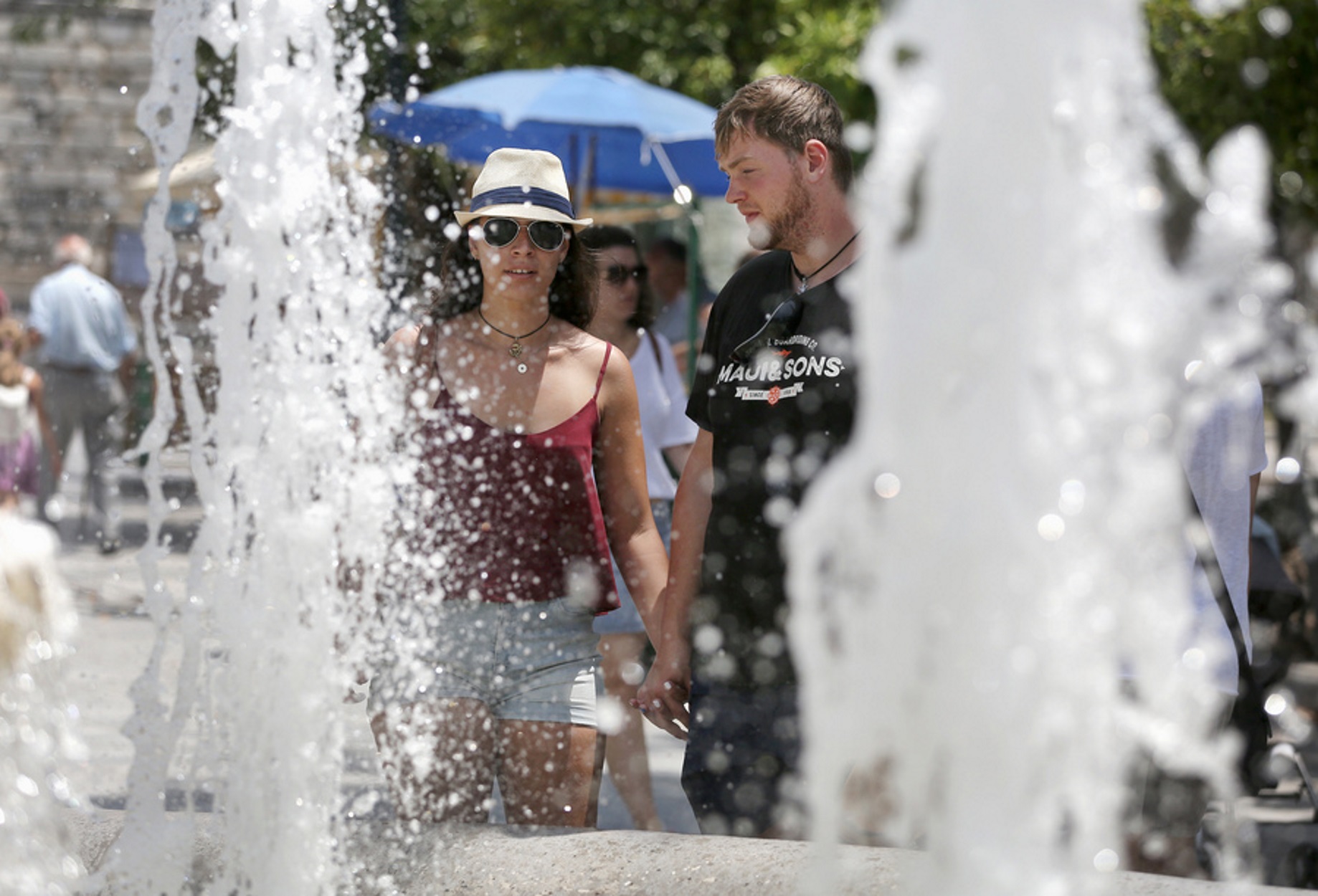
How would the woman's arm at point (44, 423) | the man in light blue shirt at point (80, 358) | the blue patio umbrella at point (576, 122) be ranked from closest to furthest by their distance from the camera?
the blue patio umbrella at point (576, 122)
the woman's arm at point (44, 423)
the man in light blue shirt at point (80, 358)

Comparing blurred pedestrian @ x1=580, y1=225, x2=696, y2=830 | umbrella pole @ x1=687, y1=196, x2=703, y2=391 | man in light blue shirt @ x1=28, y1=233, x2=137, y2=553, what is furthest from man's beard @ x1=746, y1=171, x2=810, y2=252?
man in light blue shirt @ x1=28, y1=233, x2=137, y2=553

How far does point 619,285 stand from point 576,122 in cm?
328

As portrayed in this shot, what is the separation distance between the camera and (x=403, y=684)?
330cm

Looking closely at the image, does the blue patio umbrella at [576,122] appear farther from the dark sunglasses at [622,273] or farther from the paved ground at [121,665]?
the dark sunglasses at [622,273]

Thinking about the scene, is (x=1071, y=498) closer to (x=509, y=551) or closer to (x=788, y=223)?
(x=788, y=223)

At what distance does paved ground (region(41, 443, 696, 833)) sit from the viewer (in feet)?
16.7

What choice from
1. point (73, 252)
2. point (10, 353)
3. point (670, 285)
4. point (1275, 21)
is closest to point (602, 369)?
point (670, 285)

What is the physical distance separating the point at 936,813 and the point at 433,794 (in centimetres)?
144

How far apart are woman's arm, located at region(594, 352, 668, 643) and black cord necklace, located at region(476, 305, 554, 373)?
17 cm

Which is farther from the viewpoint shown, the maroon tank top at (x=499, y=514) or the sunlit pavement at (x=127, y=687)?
the sunlit pavement at (x=127, y=687)

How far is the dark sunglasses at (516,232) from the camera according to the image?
3.52 m

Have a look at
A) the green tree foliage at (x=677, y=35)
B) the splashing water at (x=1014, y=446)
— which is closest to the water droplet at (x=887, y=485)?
the splashing water at (x=1014, y=446)

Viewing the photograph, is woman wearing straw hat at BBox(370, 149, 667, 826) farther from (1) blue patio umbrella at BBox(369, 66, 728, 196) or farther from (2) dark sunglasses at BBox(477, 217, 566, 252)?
(1) blue patio umbrella at BBox(369, 66, 728, 196)

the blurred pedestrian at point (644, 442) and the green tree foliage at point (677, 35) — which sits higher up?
the green tree foliage at point (677, 35)
